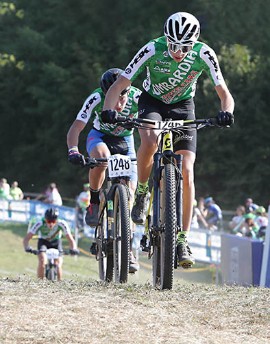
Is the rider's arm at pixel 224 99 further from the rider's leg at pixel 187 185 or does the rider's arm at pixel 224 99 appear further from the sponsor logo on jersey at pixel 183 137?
the rider's leg at pixel 187 185

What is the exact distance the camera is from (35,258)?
997 inches

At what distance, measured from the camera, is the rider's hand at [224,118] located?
841 centimetres

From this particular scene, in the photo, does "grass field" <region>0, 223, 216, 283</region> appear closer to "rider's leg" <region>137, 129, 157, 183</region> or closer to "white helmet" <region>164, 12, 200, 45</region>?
"rider's leg" <region>137, 129, 157, 183</region>

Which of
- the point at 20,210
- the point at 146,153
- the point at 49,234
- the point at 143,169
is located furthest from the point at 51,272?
the point at 20,210

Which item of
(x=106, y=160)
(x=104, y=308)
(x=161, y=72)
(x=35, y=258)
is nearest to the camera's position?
(x=104, y=308)

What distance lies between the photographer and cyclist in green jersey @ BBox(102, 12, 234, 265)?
335 inches

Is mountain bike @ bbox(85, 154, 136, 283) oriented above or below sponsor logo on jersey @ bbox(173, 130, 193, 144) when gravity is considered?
below

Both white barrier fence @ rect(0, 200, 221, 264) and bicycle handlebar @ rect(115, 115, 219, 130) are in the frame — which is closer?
bicycle handlebar @ rect(115, 115, 219, 130)

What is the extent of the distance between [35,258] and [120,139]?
1514 cm

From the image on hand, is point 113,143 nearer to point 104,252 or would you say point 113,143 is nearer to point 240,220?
point 104,252

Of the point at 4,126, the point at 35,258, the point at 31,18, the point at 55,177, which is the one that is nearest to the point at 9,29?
the point at 31,18

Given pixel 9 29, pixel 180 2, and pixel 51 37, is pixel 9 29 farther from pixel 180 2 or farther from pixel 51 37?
pixel 180 2

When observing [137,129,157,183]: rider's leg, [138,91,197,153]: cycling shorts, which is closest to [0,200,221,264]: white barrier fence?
[137,129,157,183]: rider's leg

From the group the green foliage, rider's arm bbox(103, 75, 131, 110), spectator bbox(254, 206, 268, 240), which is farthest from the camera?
the green foliage
